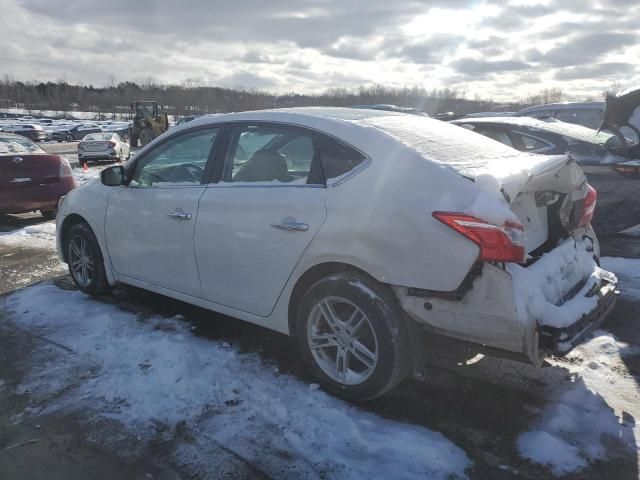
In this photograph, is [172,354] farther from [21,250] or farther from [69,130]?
[69,130]

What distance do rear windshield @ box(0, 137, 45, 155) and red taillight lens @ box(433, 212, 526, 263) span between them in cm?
814

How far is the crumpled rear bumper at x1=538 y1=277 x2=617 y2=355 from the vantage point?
2.68m

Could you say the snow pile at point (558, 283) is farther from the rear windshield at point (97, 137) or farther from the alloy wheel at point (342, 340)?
the rear windshield at point (97, 137)

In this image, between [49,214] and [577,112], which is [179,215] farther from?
[577,112]

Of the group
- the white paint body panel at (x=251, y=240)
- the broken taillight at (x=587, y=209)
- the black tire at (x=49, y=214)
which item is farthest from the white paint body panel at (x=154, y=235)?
the black tire at (x=49, y=214)

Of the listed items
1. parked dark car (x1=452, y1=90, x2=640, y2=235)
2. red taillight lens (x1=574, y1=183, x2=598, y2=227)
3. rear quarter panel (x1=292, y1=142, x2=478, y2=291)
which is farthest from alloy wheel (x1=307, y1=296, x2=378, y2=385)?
parked dark car (x1=452, y1=90, x2=640, y2=235)

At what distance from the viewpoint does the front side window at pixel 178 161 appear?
3906 millimetres

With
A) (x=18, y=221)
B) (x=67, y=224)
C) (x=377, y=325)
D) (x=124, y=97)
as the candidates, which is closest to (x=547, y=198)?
(x=377, y=325)

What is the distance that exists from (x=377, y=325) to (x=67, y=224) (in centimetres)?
360

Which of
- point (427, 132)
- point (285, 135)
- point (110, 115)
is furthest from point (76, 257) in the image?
point (110, 115)

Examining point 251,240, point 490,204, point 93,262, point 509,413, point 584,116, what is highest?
point 584,116

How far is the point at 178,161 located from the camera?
4.18 metres

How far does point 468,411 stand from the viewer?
303 cm

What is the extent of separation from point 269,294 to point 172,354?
86 cm
